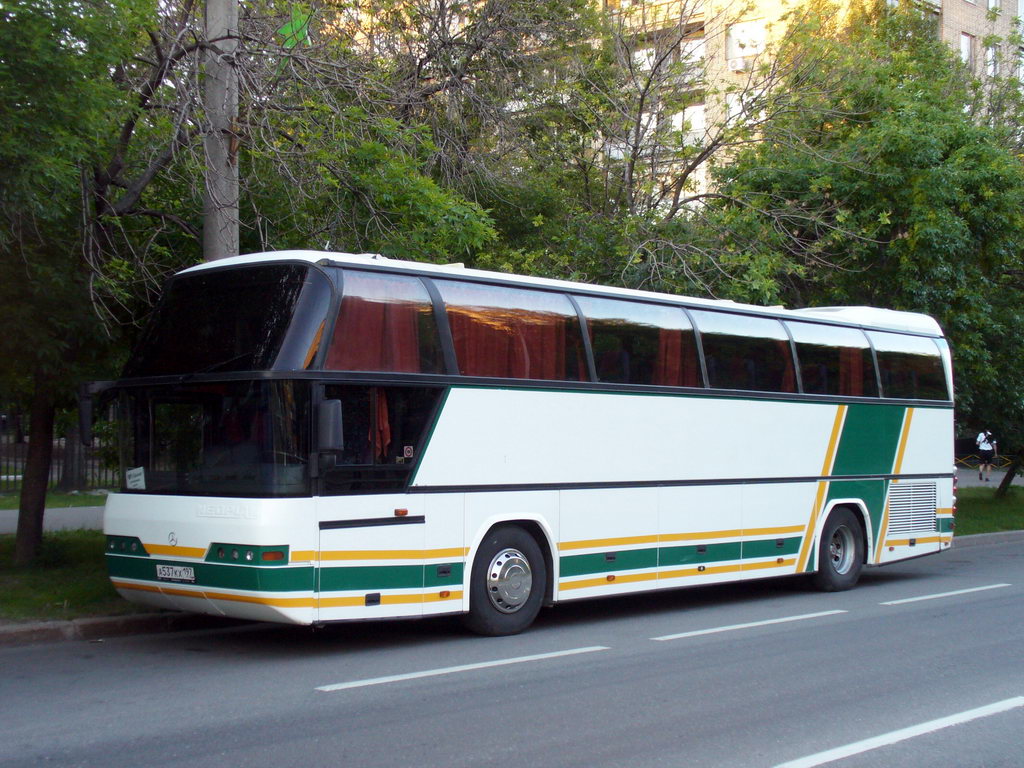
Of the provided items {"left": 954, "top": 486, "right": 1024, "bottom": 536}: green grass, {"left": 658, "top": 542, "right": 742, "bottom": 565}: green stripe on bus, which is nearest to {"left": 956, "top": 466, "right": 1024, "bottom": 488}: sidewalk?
{"left": 954, "top": 486, "right": 1024, "bottom": 536}: green grass

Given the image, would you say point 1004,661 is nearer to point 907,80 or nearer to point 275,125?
point 275,125

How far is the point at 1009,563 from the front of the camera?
17625 mm

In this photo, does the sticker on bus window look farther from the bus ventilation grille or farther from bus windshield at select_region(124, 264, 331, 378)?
the bus ventilation grille

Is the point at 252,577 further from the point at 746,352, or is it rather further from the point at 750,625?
the point at 746,352

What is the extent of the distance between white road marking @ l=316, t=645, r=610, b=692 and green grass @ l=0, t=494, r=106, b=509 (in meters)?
13.9

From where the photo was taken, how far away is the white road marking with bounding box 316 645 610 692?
809 centimetres

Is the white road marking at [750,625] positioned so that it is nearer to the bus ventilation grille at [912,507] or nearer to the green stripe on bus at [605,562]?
the green stripe on bus at [605,562]

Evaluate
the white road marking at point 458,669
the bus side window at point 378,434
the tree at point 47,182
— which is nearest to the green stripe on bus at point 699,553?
the white road marking at point 458,669

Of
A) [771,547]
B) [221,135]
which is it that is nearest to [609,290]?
[771,547]

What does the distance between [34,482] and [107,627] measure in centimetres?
361

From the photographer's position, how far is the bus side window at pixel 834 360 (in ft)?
45.6

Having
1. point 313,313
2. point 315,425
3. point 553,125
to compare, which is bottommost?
point 315,425

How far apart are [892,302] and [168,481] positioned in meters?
14.6

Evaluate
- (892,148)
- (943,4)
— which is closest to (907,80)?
(892,148)
